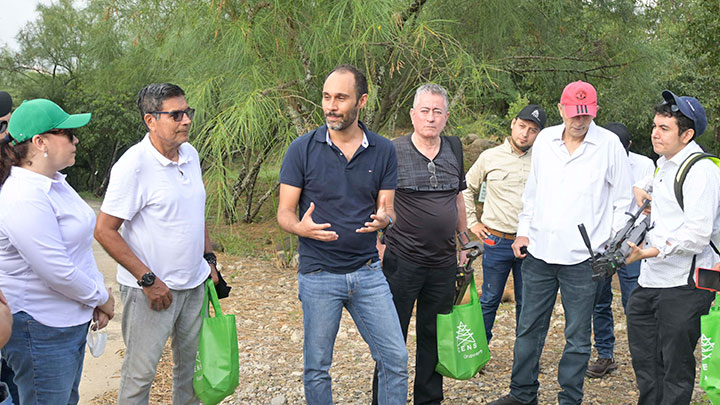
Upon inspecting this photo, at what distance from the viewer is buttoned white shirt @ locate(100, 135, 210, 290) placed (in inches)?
115

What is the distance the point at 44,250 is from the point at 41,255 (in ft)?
0.07

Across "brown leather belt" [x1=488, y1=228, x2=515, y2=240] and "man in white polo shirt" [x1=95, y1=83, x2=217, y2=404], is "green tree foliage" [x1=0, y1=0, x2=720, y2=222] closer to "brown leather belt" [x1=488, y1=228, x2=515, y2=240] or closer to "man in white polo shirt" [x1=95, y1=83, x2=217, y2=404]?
"brown leather belt" [x1=488, y1=228, x2=515, y2=240]

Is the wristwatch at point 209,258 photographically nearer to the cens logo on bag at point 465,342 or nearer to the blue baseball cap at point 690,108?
the cens logo on bag at point 465,342

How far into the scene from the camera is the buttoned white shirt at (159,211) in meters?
2.91

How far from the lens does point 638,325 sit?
3.49 meters

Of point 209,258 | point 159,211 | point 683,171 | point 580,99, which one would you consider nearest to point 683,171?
point 683,171

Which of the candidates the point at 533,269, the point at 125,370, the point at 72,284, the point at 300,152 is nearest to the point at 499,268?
the point at 533,269

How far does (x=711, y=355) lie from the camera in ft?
9.96

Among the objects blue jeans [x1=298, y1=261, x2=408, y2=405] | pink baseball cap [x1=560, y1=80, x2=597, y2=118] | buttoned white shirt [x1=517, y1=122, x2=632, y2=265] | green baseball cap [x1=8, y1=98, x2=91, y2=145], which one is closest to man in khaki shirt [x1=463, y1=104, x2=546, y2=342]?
buttoned white shirt [x1=517, y1=122, x2=632, y2=265]

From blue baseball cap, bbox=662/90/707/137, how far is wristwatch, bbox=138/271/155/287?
2538 millimetres

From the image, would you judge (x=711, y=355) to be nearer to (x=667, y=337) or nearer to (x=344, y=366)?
(x=667, y=337)

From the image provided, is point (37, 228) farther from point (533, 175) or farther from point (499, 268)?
point (499, 268)

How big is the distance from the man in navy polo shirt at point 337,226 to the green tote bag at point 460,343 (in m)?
0.60

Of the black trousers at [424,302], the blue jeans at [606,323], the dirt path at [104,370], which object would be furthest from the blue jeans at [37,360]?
the blue jeans at [606,323]
